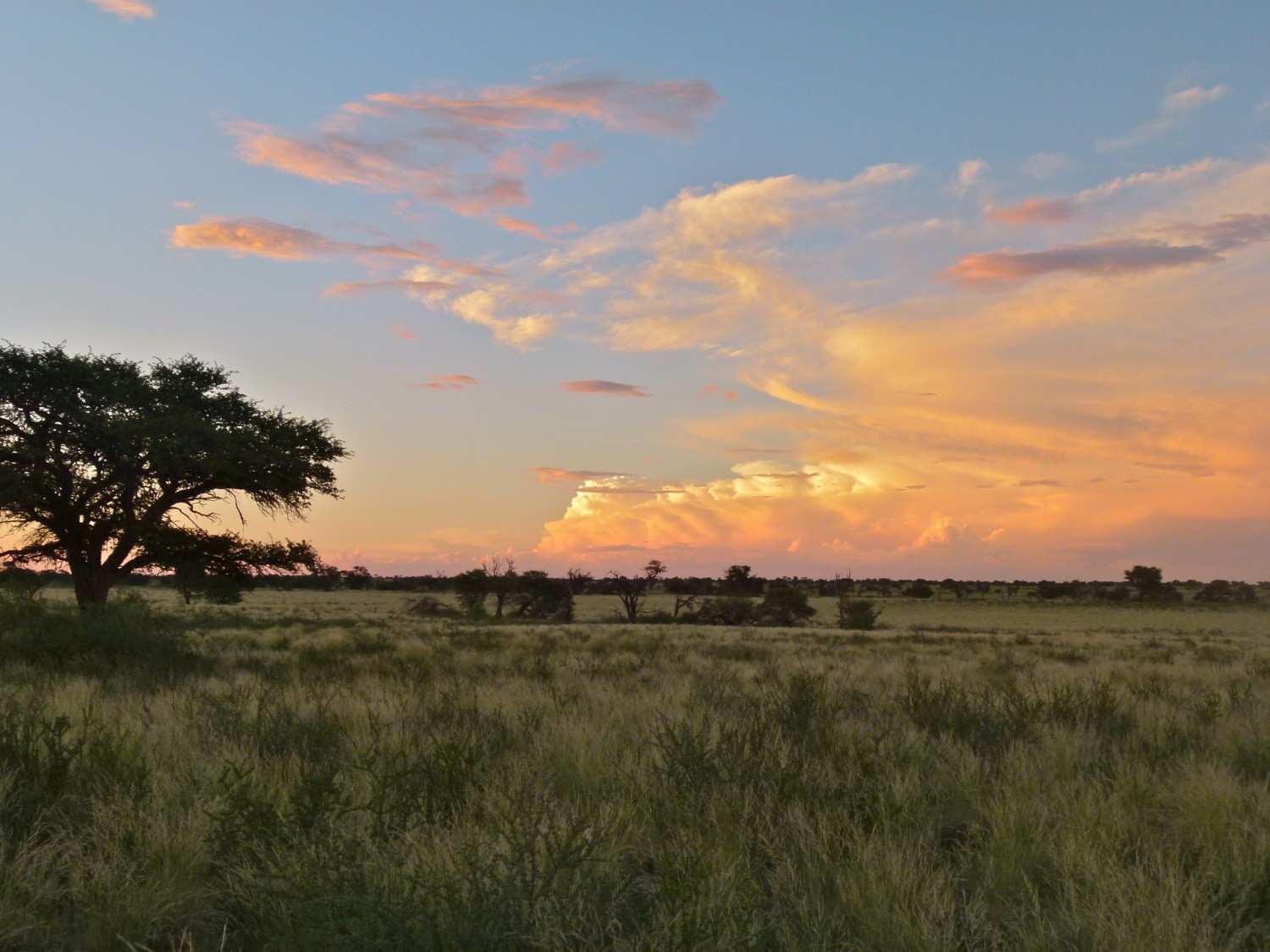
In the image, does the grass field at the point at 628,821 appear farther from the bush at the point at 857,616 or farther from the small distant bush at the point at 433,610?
the small distant bush at the point at 433,610

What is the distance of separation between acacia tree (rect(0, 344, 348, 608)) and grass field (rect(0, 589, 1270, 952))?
14.5 m

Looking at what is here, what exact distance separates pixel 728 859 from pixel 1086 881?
6.20 ft

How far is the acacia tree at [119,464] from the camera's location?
24.8 m

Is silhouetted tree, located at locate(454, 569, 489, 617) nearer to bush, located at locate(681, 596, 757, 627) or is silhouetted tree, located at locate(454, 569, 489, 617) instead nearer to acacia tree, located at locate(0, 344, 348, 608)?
bush, located at locate(681, 596, 757, 627)

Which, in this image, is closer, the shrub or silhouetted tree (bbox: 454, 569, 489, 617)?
silhouetted tree (bbox: 454, 569, 489, 617)

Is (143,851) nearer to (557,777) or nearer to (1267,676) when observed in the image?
(557,777)

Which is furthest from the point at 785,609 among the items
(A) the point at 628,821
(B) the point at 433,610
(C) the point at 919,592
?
(A) the point at 628,821

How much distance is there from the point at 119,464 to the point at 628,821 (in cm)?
2411

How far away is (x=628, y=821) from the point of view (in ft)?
19.3

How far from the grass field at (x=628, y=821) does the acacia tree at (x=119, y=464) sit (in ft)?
47.5

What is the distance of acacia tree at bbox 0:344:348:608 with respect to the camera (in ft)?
81.2

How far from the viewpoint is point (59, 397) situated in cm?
2559

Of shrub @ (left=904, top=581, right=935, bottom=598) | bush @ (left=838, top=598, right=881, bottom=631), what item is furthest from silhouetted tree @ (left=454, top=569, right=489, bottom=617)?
shrub @ (left=904, top=581, right=935, bottom=598)

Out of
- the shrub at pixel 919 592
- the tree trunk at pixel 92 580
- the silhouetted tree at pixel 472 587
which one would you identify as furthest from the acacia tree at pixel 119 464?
the shrub at pixel 919 592
